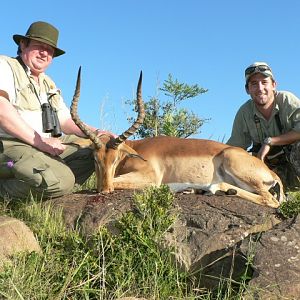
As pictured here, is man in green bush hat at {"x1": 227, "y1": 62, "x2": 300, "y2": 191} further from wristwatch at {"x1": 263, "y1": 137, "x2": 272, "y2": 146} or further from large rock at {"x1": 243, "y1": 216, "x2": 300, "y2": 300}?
large rock at {"x1": 243, "y1": 216, "x2": 300, "y2": 300}

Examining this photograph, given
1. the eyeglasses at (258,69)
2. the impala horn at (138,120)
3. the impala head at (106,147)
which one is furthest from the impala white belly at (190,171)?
the eyeglasses at (258,69)

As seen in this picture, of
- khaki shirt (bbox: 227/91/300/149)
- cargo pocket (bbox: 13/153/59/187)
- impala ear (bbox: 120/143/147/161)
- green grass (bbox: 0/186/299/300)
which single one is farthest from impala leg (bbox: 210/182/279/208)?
cargo pocket (bbox: 13/153/59/187)

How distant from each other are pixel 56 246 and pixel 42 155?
53.8 inches

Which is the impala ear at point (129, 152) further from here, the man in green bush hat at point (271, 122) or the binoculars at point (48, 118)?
the man in green bush hat at point (271, 122)

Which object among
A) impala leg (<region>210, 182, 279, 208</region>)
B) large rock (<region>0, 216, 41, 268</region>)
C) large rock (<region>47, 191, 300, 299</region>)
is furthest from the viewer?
impala leg (<region>210, 182, 279, 208</region>)

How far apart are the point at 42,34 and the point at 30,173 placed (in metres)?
1.74

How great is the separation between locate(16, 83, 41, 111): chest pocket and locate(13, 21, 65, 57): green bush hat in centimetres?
56

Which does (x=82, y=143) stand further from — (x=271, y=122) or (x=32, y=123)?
(x=271, y=122)

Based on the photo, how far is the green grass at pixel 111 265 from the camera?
146 inches

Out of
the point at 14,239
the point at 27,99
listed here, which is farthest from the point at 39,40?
the point at 14,239

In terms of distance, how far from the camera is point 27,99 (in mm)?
5727

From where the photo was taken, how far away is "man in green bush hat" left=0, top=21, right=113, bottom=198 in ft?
17.5

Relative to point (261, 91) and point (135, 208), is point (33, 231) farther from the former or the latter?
point (261, 91)

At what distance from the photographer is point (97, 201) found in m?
5.18
